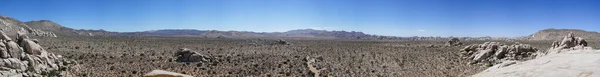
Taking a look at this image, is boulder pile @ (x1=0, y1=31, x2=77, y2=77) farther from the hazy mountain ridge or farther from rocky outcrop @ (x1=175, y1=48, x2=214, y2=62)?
the hazy mountain ridge

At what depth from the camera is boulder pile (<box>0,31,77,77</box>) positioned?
22.1 metres

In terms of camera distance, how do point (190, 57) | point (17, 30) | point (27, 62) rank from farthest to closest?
point (17, 30) → point (190, 57) → point (27, 62)

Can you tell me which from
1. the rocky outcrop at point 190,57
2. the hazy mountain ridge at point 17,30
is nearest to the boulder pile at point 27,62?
the rocky outcrop at point 190,57

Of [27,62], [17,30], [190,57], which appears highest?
[17,30]

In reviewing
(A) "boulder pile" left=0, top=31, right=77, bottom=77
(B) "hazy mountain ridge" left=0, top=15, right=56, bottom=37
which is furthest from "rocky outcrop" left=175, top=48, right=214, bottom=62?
(B) "hazy mountain ridge" left=0, top=15, right=56, bottom=37

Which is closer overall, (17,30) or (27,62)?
(27,62)

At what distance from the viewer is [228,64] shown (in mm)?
34938

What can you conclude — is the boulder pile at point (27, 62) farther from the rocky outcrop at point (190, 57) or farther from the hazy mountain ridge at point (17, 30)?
the hazy mountain ridge at point (17, 30)

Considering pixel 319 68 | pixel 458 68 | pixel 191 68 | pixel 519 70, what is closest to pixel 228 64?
pixel 191 68

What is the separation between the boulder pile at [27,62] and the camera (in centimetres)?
2212

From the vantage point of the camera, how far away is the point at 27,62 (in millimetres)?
23891

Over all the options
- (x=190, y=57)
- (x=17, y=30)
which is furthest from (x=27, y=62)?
(x=17, y=30)

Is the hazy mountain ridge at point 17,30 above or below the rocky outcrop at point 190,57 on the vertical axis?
above

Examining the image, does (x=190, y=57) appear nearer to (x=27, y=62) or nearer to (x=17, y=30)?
(x=27, y=62)
